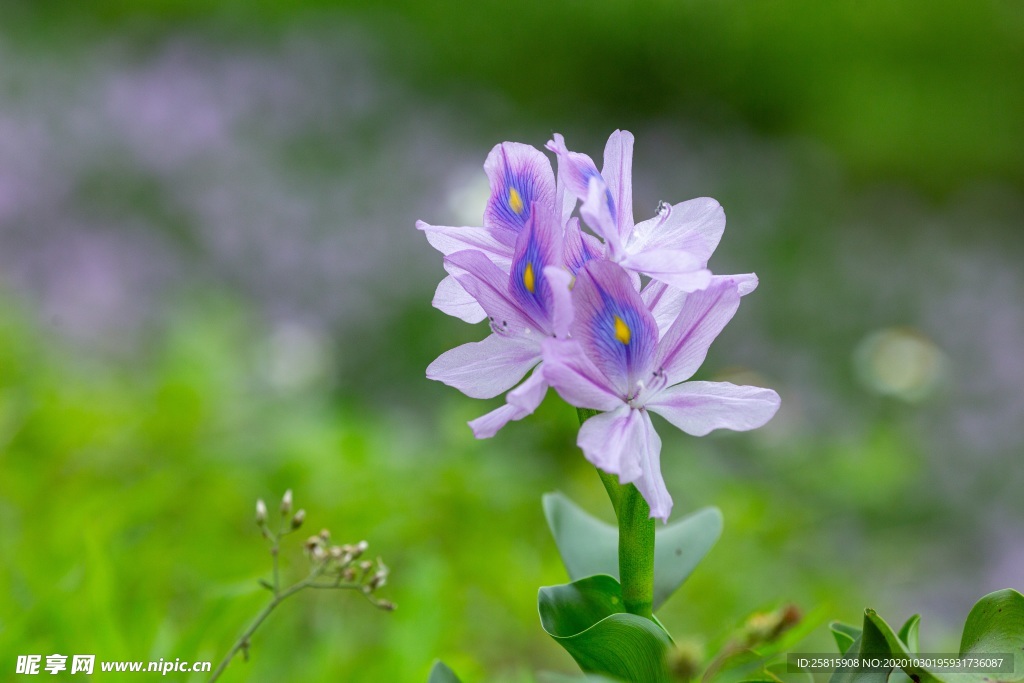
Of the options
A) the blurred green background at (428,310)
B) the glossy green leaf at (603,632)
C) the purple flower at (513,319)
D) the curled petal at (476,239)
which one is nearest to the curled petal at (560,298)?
the purple flower at (513,319)

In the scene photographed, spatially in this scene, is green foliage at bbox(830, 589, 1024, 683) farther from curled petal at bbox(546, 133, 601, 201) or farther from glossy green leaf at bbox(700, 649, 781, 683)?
curled petal at bbox(546, 133, 601, 201)

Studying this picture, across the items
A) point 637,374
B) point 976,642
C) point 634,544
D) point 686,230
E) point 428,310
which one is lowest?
point 976,642

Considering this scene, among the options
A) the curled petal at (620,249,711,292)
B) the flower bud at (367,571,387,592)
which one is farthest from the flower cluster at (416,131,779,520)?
the flower bud at (367,571,387,592)

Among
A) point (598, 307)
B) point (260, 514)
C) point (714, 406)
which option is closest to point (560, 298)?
point (598, 307)

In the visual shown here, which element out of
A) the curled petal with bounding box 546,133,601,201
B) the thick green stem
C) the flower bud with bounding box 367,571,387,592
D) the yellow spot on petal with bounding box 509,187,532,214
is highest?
the yellow spot on petal with bounding box 509,187,532,214

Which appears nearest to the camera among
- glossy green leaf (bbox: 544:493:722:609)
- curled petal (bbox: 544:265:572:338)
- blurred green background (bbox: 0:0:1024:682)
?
curled petal (bbox: 544:265:572:338)

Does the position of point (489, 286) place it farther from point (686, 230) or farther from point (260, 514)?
point (260, 514)

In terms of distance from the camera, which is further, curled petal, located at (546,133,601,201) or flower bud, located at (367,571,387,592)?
flower bud, located at (367,571,387,592)
